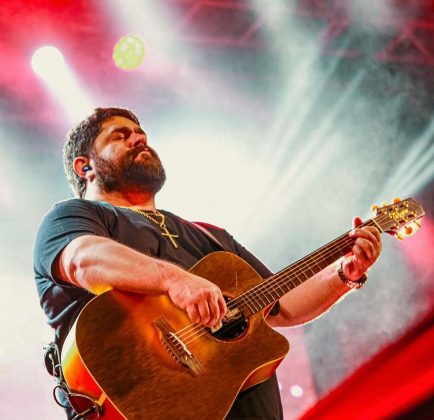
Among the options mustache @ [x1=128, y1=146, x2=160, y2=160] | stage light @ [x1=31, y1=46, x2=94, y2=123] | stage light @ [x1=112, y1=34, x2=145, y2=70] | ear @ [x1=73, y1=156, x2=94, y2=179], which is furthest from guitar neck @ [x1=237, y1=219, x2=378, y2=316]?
stage light @ [x1=112, y1=34, x2=145, y2=70]

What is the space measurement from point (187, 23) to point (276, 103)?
127 centimetres

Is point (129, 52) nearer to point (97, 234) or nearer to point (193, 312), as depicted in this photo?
point (97, 234)

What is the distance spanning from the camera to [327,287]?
2.91m

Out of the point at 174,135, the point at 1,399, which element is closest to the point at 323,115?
the point at 174,135

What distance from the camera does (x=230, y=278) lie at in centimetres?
243

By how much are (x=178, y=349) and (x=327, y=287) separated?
1152 mm

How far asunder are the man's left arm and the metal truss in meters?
3.96

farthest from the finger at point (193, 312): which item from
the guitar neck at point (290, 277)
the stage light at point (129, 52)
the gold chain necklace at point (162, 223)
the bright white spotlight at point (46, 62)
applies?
the stage light at point (129, 52)

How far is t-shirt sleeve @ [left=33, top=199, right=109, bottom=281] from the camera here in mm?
2232

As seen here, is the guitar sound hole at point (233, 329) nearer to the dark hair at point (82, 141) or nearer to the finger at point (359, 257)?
the finger at point (359, 257)

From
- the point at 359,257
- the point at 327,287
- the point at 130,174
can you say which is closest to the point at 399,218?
the point at 359,257

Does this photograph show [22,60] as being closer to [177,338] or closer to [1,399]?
[1,399]

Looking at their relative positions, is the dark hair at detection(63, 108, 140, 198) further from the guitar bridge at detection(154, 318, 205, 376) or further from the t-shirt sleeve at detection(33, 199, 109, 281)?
the guitar bridge at detection(154, 318, 205, 376)

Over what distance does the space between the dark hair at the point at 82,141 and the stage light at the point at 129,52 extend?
2613mm
